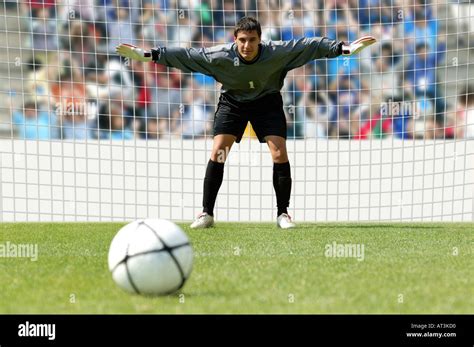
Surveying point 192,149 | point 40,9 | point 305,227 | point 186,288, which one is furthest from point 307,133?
point 186,288

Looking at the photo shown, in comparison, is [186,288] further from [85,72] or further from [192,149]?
[85,72]

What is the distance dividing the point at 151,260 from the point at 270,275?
105 cm

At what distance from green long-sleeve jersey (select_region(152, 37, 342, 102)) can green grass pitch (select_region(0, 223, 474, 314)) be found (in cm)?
153

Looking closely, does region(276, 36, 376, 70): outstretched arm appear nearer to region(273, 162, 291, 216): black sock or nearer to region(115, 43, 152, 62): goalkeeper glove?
region(273, 162, 291, 216): black sock

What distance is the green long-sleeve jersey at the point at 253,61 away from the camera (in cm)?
809

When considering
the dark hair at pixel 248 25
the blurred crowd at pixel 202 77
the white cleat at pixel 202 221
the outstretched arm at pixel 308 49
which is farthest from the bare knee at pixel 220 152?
the blurred crowd at pixel 202 77

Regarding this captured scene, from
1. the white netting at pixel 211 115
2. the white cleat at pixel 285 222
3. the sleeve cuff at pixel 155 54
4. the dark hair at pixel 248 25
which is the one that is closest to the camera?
the dark hair at pixel 248 25

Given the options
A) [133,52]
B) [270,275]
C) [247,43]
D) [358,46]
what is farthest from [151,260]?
[358,46]

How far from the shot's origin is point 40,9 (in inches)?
494

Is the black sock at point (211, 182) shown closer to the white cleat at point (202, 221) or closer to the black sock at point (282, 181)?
the white cleat at point (202, 221)

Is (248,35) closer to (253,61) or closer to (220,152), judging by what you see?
(253,61)

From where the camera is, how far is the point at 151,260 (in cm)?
442

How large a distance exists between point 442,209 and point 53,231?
5.52m

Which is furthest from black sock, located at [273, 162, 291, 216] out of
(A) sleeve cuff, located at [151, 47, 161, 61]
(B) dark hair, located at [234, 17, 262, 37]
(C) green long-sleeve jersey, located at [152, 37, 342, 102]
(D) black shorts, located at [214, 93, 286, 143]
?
(A) sleeve cuff, located at [151, 47, 161, 61]
